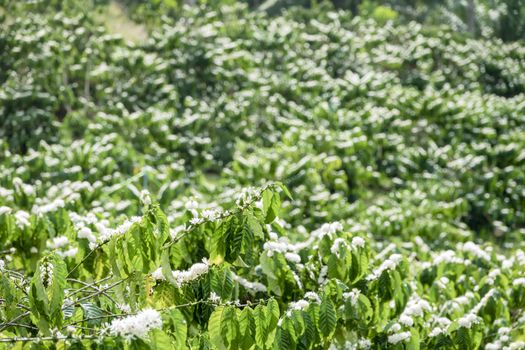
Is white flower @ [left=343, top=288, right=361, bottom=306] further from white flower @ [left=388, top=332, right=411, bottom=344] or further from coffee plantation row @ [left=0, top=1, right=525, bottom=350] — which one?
white flower @ [left=388, top=332, right=411, bottom=344]

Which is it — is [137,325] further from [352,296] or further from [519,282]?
[519,282]

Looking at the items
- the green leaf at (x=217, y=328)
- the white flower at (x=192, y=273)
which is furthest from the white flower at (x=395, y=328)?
the green leaf at (x=217, y=328)

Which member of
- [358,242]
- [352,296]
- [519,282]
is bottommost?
[519,282]

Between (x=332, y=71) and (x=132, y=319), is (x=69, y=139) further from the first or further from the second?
(x=132, y=319)

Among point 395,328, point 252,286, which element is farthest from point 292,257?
point 395,328

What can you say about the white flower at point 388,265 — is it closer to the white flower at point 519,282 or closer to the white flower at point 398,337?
the white flower at point 398,337

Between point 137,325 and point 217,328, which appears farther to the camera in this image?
point 217,328

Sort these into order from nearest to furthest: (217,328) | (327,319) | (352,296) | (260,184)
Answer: (217,328) → (327,319) → (352,296) → (260,184)

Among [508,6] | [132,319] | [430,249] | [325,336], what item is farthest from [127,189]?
[508,6]

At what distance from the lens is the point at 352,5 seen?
20.2 m

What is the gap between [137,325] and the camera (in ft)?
7.49

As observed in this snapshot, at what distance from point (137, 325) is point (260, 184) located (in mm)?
8157

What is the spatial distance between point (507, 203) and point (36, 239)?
851cm

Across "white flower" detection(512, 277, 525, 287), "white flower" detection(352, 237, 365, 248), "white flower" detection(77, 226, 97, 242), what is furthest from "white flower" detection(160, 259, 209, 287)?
"white flower" detection(512, 277, 525, 287)
